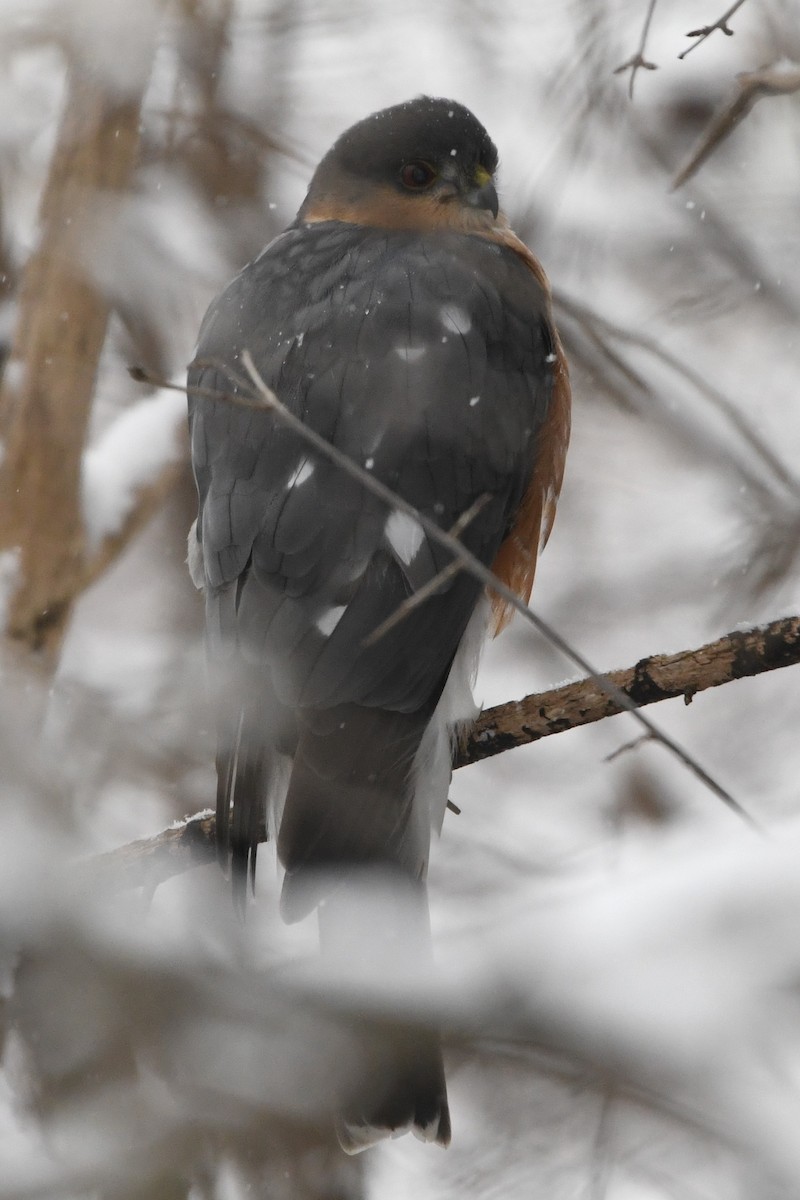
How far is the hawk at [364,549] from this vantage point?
2670 mm

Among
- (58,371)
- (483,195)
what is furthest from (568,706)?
(58,371)

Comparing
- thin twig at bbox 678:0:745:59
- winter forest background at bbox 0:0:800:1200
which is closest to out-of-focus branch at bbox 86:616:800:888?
winter forest background at bbox 0:0:800:1200

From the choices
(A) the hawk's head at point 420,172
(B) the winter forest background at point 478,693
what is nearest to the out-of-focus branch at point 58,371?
(B) the winter forest background at point 478,693

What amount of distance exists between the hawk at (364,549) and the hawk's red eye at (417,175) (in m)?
0.38

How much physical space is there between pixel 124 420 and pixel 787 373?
8.70ft

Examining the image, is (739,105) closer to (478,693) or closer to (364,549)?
(364,549)

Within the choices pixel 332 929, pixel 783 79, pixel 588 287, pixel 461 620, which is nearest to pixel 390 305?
pixel 461 620

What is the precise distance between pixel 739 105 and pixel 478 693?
7.32ft

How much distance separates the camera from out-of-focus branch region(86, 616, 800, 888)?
2412 millimetres

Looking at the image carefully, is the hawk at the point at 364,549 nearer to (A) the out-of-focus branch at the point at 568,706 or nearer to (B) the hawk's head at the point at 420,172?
(A) the out-of-focus branch at the point at 568,706

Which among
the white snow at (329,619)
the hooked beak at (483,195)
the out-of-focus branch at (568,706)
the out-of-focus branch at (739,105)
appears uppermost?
the hooked beak at (483,195)

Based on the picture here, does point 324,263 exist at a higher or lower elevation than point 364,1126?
higher

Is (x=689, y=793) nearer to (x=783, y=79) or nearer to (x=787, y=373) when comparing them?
(x=787, y=373)

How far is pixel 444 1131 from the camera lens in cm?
→ 272
